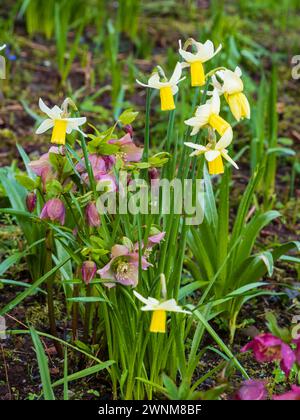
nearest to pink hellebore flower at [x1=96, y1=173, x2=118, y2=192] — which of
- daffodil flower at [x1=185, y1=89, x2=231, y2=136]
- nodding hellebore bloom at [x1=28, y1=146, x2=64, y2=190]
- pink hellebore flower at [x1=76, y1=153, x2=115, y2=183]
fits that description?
pink hellebore flower at [x1=76, y1=153, x2=115, y2=183]

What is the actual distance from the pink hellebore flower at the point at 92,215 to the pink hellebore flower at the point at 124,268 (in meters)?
0.08

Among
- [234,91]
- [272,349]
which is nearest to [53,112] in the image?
[234,91]

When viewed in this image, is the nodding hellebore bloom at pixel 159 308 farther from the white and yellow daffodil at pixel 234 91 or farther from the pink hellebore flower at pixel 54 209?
the white and yellow daffodil at pixel 234 91

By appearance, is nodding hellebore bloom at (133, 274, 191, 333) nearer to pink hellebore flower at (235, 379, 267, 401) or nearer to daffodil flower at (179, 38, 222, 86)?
pink hellebore flower at (235, 379, 267, 401)

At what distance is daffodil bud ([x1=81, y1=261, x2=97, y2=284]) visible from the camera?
166 centimetres

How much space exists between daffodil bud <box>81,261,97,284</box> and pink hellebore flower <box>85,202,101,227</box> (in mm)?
91

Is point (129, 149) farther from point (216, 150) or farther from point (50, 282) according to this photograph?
point (50, 282)

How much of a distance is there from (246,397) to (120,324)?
353mm

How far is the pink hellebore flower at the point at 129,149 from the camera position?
1.79 m

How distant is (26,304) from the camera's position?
2.26 m

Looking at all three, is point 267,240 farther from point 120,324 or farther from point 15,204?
point 120,324

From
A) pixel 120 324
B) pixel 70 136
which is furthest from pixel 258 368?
pixel 70 136

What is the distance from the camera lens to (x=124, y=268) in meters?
1.68

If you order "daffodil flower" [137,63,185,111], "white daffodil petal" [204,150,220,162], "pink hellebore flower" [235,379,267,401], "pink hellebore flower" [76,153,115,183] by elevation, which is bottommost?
"pink hellebore flower" [235,379,267,401]
